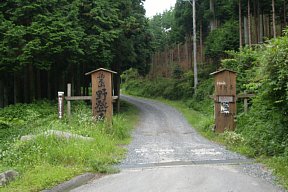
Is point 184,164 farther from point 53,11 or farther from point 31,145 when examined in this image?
point 53,11

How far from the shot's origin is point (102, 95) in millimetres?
15883

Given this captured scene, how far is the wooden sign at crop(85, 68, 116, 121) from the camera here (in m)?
15.8

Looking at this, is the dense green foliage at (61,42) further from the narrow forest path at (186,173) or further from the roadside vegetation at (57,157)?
the narrow forest path at (186,173)

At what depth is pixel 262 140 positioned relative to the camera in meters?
11.1

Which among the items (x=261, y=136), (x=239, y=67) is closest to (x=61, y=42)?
(x=239, y=67)

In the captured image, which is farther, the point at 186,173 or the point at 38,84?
the point at 38,84

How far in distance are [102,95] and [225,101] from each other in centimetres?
494

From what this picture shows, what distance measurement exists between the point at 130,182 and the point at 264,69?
13.6 feet

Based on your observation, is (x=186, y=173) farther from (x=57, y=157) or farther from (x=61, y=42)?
(x=61, y=42)

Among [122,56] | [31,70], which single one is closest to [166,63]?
[122,56]

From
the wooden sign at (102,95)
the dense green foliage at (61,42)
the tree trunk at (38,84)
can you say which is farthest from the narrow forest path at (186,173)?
the tree trunk at (38,84)

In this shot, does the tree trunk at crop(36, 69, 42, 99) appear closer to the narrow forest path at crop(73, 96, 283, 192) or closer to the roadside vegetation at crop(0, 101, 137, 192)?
the roadside vegetation at crop(0, 101, 137, 192)

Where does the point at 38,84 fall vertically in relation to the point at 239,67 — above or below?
below

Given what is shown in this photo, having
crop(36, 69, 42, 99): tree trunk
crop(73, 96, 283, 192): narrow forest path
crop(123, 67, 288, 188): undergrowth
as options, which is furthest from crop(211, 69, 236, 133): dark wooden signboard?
crop(36, 69, 42, 99): tree trunk
